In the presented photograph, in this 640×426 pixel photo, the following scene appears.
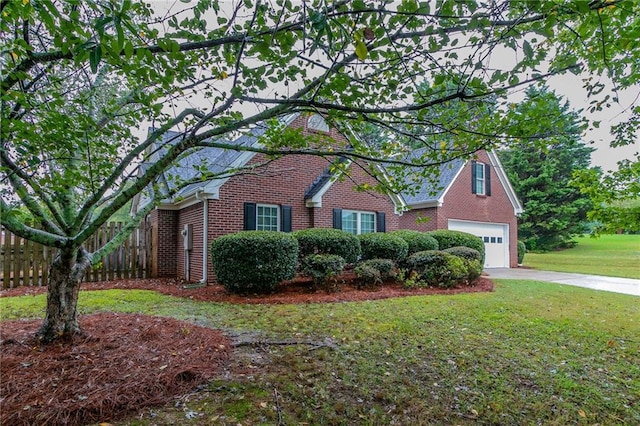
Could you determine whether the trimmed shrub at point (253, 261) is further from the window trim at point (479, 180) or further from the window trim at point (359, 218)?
Result: the window trim at point (479, 180)

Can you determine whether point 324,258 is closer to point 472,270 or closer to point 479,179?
point 472,270

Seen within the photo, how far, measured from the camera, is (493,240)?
1736 centimetres

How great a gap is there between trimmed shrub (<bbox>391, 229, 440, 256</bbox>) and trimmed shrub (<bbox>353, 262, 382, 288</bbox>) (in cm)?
225

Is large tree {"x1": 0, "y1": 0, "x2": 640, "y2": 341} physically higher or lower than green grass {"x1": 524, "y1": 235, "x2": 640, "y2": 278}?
higher

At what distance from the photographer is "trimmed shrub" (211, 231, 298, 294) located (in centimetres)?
830

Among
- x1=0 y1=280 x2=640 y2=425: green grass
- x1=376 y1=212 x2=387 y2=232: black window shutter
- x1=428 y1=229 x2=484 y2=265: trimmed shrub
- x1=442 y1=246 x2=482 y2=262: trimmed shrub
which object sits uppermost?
x1=376 y1=212 x2=387 y2=232: black window shutter

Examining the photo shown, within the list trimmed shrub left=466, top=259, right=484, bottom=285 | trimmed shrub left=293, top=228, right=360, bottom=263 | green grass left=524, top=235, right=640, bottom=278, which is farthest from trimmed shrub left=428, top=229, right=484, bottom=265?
green grass left=524, top=235, right=640, bottom=278

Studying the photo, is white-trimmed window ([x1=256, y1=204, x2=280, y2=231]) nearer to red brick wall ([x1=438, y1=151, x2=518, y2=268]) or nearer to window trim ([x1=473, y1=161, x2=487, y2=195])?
red brick wall ([x1=438, y1=151, x2=518, y2=268])

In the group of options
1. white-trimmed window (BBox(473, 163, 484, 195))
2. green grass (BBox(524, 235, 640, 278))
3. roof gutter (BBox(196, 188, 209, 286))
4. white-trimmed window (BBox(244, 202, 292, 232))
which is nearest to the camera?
roof gutter (BBox(196, 188, 209, 286))

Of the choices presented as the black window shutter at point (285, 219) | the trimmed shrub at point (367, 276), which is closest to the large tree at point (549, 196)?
the trimmed shrub at point (367, 276)

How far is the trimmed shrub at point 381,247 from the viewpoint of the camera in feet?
34.2

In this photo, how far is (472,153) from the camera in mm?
4105

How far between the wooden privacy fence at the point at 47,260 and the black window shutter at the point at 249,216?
3745mm

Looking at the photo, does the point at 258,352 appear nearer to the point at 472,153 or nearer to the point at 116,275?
the point at 472,153
